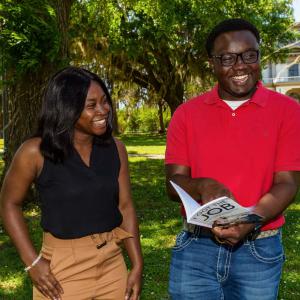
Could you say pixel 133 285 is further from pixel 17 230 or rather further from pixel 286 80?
pixel 286 80

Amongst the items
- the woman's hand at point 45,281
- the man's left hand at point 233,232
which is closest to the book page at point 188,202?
the man's left hand at point 233,232

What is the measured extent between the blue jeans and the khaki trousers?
36cm

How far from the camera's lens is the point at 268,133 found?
2484mm

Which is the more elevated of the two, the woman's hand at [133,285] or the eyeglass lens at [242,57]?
the eyeglass lens at [242,57]

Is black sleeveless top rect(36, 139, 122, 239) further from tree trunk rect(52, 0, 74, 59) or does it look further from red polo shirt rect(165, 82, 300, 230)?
tree trunk rect(52, 0, 74, 59)

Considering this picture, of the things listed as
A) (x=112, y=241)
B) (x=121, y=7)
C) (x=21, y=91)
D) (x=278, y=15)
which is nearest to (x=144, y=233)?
(x=21, y=91)

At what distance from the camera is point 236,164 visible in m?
2.49

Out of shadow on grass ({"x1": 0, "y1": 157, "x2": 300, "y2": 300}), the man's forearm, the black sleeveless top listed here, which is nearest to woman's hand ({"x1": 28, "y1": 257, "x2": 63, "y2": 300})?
the black sleeveless top

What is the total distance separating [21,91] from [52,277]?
246 inches

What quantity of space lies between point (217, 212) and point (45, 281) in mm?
938

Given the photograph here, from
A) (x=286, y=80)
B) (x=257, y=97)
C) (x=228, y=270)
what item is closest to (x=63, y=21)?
(x=257, y=97)

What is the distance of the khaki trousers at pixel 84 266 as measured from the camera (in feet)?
8.30

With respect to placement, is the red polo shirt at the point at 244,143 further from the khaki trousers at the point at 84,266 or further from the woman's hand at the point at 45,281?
the woman's hand at the point at 45,281

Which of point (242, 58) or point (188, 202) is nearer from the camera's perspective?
point (188, 202)
